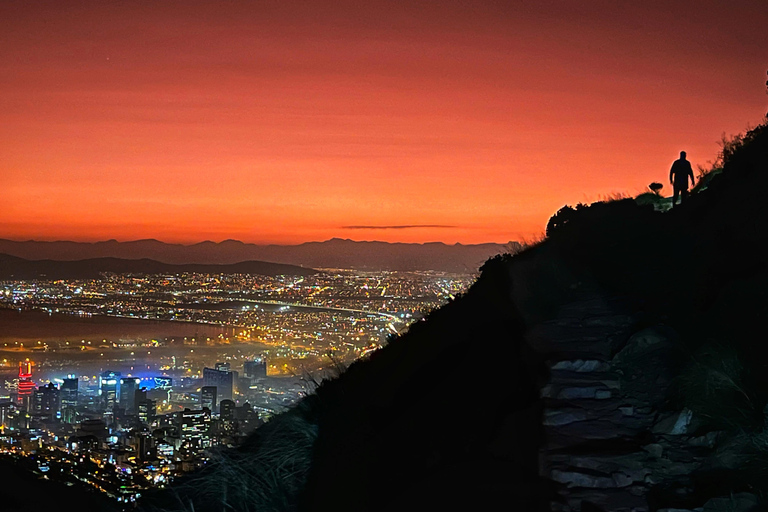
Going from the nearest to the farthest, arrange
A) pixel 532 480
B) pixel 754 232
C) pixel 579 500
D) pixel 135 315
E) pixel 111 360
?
pixel 579 500
pixel 532 480
pixel 754 232
pixel 111 360
pixel 135 315

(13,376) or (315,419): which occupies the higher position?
(315,419)

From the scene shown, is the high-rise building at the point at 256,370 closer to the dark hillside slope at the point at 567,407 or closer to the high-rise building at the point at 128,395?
the high-rise building at the point at 128,395

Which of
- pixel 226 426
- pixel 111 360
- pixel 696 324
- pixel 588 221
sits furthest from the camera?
pixel 111 360

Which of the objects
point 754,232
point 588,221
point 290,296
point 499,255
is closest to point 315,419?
point 754,232

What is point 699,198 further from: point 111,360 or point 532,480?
point 111,360

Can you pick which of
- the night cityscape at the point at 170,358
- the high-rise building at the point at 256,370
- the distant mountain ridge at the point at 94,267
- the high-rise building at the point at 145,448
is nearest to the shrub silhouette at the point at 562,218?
the night cityscape at the point at 170,358

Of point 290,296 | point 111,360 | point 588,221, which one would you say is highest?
point 588,221

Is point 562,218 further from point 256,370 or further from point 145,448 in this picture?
point 145,448

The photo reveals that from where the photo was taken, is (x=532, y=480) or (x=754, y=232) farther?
(x=754, y=232)
